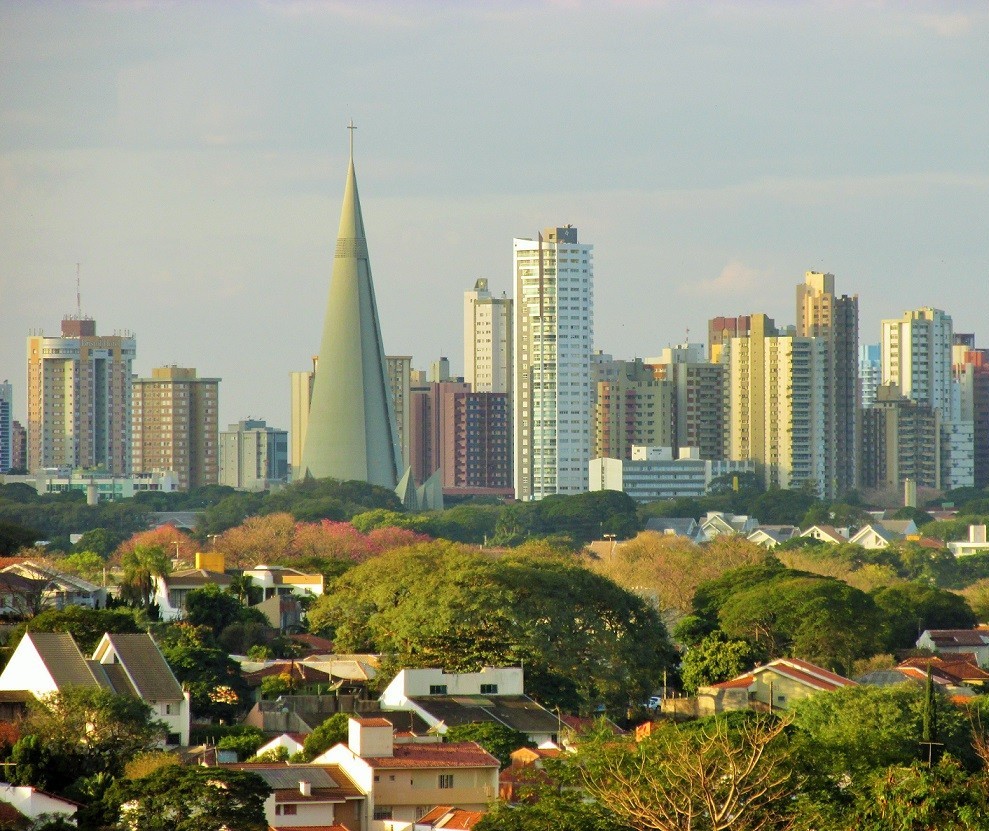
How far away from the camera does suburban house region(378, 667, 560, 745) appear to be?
105 ft

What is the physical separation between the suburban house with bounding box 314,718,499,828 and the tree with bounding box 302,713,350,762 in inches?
42.6

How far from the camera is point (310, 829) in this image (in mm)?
24656

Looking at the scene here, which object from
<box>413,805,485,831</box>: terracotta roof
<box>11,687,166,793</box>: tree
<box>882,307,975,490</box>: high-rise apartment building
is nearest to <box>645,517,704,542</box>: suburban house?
<box>882,307,975,490</box>: high-rise apartment building

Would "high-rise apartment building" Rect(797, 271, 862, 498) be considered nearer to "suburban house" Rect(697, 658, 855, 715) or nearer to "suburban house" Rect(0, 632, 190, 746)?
"suburban house" Rect(697, 658, 855, 715)

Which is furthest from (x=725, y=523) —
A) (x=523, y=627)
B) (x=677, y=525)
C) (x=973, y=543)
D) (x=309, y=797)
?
(x=309, y=797)

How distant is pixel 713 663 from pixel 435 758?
1208 cm

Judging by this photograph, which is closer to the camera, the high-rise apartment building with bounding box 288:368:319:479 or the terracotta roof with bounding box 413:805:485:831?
the terracotta roof with bounding box 413:805:485:831

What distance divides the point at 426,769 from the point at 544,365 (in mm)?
81227

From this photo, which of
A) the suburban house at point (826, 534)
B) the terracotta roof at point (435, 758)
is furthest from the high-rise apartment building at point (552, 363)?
the terracotta roof at point (435, 758)

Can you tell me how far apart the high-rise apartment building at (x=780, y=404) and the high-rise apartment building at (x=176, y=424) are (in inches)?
1185

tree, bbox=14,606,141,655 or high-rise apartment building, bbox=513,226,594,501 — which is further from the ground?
high-rise apartment building, bbox=513,226,594,501

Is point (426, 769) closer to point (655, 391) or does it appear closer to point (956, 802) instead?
point (956, 802)

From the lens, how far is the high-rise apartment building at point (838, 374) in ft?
356

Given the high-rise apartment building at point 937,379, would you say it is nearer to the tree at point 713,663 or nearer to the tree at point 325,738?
the tree at point 713,663
